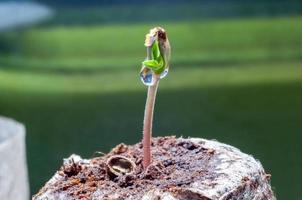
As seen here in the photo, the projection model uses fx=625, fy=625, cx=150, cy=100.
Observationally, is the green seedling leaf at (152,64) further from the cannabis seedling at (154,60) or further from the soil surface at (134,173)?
the soil surface at (134,173)

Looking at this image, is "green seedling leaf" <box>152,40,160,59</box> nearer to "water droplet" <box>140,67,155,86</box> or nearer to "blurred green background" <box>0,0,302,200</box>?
"water droplet" <box>140,67,155,86</box>

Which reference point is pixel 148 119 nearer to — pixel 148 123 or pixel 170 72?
pixel 148 123

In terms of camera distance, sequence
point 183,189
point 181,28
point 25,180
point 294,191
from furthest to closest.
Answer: point 181,28, point 294,191, point 25,180, point 183,189

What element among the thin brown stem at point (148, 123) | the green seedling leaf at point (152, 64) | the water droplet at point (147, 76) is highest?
the green seedling leaf at point (152, 64)

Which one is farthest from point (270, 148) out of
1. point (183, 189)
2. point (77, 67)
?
point (183, 189)

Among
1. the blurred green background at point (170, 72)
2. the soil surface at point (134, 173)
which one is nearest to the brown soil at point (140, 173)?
the soil surface at point (134, 173)

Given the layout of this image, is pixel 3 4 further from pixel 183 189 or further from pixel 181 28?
pixel 183 189

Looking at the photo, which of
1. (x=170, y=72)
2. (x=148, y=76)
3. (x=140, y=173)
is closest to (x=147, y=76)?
(x=148, y=76)
